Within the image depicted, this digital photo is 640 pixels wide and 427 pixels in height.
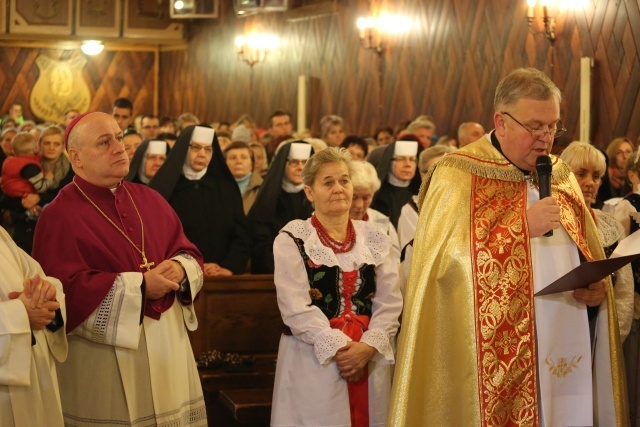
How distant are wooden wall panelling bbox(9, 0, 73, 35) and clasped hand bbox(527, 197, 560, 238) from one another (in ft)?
61.7

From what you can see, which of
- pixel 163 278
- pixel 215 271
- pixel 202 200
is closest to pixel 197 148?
Answer: pixel 202 200

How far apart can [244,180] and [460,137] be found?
2804 millimetres

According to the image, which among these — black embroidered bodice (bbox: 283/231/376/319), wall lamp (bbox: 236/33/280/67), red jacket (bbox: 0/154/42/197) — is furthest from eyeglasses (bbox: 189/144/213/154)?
wall lamp (bbox: 236/33/280/67)

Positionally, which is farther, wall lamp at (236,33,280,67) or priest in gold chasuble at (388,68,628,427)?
wall lamp at (236,33,280,67)

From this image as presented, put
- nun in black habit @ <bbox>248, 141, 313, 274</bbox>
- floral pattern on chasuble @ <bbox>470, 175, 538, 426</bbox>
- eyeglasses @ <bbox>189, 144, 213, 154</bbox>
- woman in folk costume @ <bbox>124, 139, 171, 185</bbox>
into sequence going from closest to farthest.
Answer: floral pattern on chasuble @ <bbox>470, 175, 538, 426</bbox> → nun in black habit @ <bbox>248, 141, 313, 274</bbox> → eyeglasses @ <bbox>189, 144, 213, 154</bbox> → woman in folk costume @ <bbox>124, 139, 171, 185</bbox>

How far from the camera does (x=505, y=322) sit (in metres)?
3.91

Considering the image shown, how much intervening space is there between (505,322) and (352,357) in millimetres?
Answer: 858

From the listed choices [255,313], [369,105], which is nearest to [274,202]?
[255,313]

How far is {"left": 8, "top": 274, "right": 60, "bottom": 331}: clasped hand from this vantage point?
3.91m

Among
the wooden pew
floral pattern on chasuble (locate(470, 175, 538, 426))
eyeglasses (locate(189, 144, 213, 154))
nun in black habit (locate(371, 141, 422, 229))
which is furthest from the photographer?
nun in black habit (locate(371, 141, 422, 229))

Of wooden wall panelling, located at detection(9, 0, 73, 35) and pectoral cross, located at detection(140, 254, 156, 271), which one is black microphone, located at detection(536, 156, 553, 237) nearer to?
pectoral cross, located at detection(140, 254, 156, 271)

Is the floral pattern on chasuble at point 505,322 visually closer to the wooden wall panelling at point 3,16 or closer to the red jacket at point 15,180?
the red jacket at point 15,180

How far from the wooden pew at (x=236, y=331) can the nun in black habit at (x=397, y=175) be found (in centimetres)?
166

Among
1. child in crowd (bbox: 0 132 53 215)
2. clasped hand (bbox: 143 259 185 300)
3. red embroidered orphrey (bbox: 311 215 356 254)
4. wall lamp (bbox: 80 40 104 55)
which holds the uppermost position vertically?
wall lamp (bbox: 80 40 104 55)
